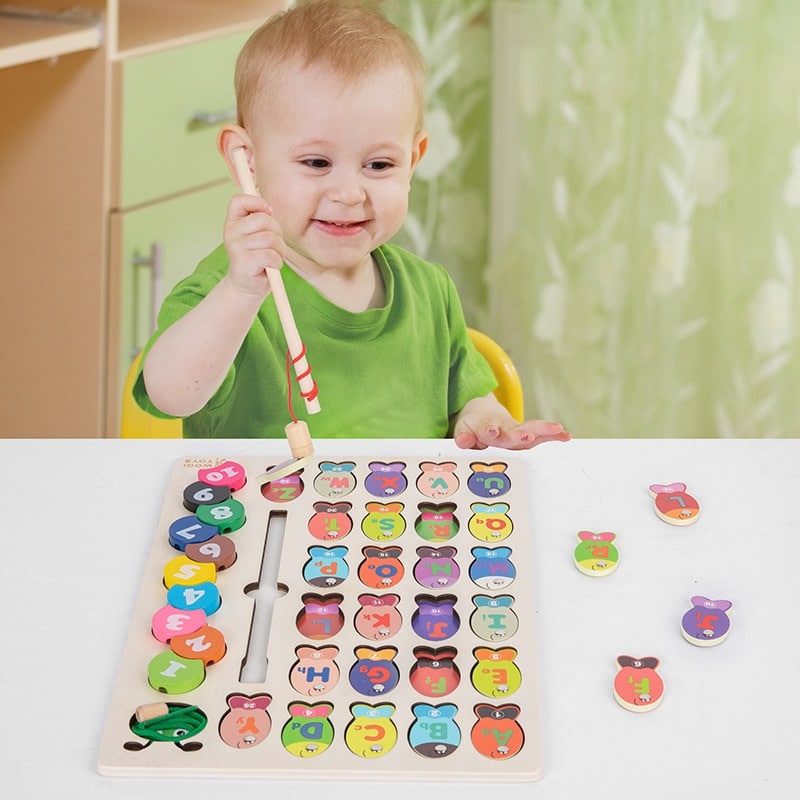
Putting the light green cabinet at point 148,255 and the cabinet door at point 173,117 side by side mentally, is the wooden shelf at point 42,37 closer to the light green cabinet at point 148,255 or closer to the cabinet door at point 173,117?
the cabinet door at point 173,117

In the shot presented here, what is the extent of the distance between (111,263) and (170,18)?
0.33 m

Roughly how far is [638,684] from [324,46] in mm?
461

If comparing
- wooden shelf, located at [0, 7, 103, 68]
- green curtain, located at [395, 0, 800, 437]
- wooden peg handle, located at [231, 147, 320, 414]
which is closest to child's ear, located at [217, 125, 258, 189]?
wooden peg handle, located at [231, 147, 320, 414]

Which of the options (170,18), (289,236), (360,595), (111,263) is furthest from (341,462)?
(170,18)

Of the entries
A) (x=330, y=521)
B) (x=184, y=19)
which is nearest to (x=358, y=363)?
(x=330, y=521)

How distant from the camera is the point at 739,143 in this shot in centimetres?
163

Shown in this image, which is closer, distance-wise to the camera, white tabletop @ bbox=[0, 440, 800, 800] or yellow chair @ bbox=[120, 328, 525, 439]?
white tabletop @ bbox=[0, 440, 800, 800]

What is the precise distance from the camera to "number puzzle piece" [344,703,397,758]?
0.47 m

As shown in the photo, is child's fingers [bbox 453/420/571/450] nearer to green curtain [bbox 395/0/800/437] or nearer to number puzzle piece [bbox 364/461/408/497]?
number puzzle piece [bbox 364/461/408/497]

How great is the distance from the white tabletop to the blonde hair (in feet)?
0.81

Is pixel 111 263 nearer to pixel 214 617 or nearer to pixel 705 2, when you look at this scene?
pixel 705 2

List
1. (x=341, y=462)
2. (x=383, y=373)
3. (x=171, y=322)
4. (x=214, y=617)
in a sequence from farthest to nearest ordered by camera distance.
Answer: (x=383, y=373), (x=171, y=322), (x=341, y=462), (x=214, y=617)

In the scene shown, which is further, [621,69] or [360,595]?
[621,69]

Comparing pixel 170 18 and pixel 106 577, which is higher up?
pixel 170 18
